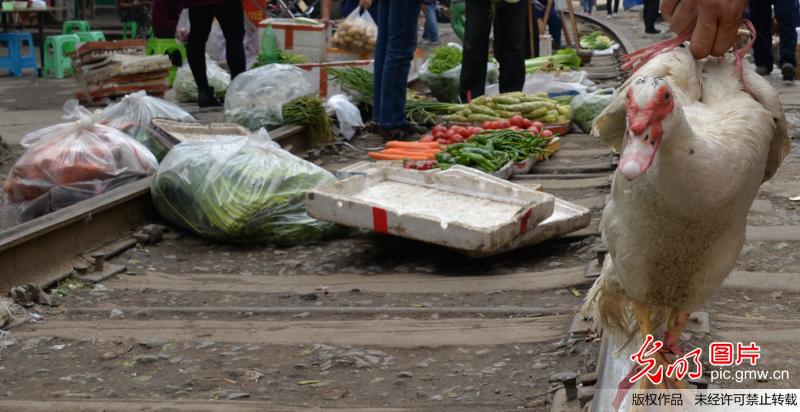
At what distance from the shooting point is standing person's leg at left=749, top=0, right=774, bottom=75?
1267 cm

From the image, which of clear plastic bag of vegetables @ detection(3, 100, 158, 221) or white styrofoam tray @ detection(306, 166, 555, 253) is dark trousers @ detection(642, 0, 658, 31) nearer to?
white styrofoam tray @ detection(306, 166, 555, 253)

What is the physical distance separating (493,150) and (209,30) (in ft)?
14.7

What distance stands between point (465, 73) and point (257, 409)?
670 centimetres

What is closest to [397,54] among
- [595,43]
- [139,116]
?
[139,116]

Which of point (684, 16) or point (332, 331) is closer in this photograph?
point (684, 16)

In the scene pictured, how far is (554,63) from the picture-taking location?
41.0ft

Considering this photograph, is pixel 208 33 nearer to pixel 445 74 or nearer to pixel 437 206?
pixel 445 74

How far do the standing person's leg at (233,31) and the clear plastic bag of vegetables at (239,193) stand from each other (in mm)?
4568

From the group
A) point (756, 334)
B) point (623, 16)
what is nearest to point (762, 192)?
point (756, 334)

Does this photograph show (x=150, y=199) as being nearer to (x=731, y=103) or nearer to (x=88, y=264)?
(x=88, y=264)

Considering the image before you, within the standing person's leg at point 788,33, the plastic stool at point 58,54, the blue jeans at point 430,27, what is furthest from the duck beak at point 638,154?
the blue jeans at point 430,27

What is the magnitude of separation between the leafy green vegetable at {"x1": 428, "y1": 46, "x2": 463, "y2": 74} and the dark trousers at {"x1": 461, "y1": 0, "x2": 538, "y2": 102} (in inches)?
48.1

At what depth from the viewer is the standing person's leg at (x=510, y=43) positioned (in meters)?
9.73

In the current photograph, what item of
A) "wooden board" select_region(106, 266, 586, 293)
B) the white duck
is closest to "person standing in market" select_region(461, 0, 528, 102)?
"wooden board" select_region(106, 266, 586, 293)
